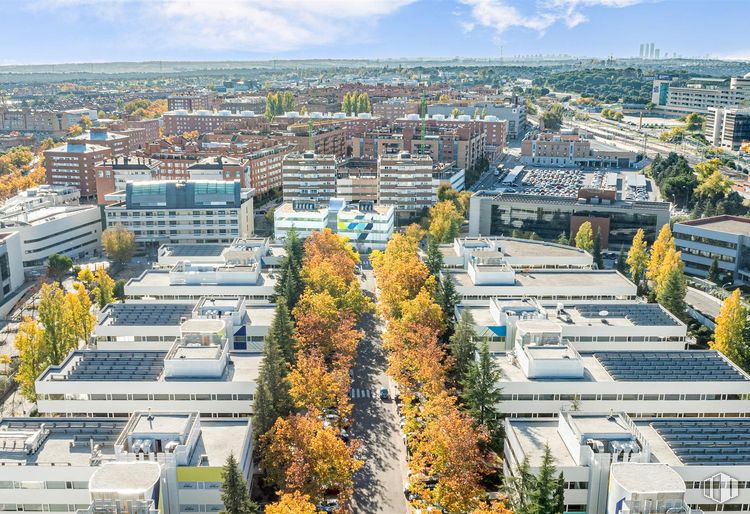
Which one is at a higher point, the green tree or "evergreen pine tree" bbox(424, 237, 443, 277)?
"evergreen pine tree" bbox(424, 237, 443, 277)

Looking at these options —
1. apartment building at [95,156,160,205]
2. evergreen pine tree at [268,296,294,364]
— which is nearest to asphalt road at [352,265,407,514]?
evergreen pine tree at [268,296,294,364]

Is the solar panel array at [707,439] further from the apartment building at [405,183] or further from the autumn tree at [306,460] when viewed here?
the apartment building at [405,183]

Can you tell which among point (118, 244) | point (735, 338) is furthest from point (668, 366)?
point (118, 244)

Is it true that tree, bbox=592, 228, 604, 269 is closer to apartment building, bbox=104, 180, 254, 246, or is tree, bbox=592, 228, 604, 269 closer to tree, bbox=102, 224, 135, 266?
apartment building, bbox=104, 180, 254, 246

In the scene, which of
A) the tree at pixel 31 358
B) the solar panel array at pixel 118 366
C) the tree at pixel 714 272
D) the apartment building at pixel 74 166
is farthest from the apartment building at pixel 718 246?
the apartment building at pixel 74 166

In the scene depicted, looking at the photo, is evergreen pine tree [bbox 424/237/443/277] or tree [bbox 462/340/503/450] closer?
tree [bbox 462/340/503/450]

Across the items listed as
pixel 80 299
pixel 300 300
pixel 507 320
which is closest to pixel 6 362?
pixel 80 299
